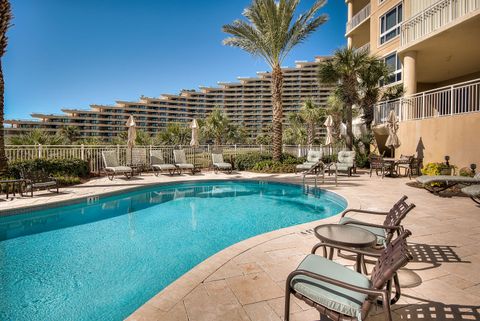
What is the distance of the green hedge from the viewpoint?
863 centimetres

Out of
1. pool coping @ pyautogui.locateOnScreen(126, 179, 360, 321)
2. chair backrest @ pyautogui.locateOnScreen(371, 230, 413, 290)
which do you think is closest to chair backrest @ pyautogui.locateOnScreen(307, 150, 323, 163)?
pool coping @ pyautogui.locateOnScreen(126, 179, 360, 321)

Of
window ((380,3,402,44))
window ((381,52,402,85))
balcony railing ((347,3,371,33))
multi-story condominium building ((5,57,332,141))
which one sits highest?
multi-story condominium building ((5,57,332,141))

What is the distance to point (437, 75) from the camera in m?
Answer: 14.7

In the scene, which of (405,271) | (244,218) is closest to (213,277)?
(405,271)

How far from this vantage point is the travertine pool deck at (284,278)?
2.16 metres

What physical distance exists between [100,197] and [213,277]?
6.47 m

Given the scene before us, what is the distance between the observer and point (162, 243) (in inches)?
190

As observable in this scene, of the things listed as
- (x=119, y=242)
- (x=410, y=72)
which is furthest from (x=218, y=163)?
(x=410, y=72)

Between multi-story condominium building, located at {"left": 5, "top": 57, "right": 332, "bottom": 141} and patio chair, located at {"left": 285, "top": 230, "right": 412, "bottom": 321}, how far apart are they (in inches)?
3823

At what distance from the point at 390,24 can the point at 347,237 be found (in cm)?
1794

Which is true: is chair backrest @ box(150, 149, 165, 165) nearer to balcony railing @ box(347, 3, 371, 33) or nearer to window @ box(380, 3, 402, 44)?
window @ box(380, 3, 402, 44)

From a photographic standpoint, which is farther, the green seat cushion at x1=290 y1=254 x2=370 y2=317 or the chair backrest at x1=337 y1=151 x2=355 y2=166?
the chair backrest at x1=337 y1=151 x2=355 y2=166

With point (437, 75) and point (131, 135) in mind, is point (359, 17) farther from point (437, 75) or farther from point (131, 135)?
point (131, 135)

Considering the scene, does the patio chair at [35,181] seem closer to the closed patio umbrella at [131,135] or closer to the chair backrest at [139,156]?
the closed patio umbrella at [131,135]
